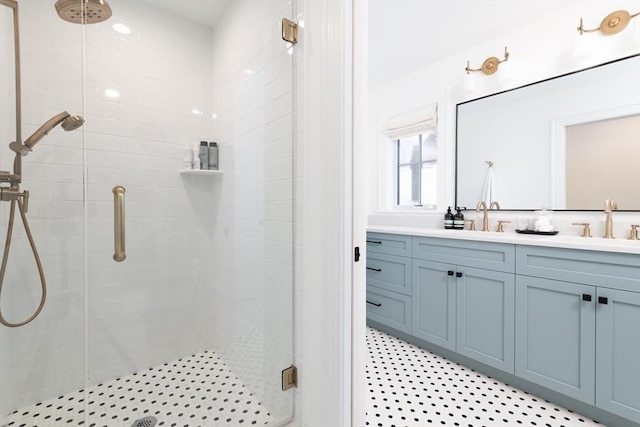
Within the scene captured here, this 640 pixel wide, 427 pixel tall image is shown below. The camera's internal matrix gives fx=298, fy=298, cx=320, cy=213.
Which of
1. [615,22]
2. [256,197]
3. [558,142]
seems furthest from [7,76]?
[615,22]

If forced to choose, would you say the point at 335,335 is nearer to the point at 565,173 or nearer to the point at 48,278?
the point at 48,278

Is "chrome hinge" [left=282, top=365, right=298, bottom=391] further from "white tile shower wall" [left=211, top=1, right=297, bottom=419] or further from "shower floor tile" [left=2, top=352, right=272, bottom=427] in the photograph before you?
"shower floor tile" [left=2, top=352, right=272, bottom=427]

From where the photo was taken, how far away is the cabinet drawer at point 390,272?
238cm

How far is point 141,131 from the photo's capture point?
1625 mm

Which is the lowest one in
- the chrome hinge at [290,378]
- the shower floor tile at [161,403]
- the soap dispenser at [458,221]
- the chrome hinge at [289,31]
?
the shower floor tile at [161,403]

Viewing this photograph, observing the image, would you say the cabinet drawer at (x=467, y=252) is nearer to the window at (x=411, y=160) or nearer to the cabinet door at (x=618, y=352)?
the cabinet door at (x=618, y=352)

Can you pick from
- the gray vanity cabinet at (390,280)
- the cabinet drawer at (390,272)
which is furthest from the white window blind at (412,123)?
the cabinet drawer at (390,272)

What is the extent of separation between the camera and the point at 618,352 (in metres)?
1.42

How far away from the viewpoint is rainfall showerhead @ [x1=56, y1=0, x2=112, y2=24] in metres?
1.33

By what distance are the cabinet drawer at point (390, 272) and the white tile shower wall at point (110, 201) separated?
56.9 inches

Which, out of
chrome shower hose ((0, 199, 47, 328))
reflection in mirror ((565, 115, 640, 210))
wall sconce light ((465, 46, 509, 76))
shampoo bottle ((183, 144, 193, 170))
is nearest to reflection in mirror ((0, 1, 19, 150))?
chrome shower hose ((0, 199, 47, 328))

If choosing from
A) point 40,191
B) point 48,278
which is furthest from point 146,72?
point 48,278

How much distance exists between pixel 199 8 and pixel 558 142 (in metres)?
2.45

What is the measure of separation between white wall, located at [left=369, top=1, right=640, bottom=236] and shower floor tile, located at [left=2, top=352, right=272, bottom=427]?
213 cm
